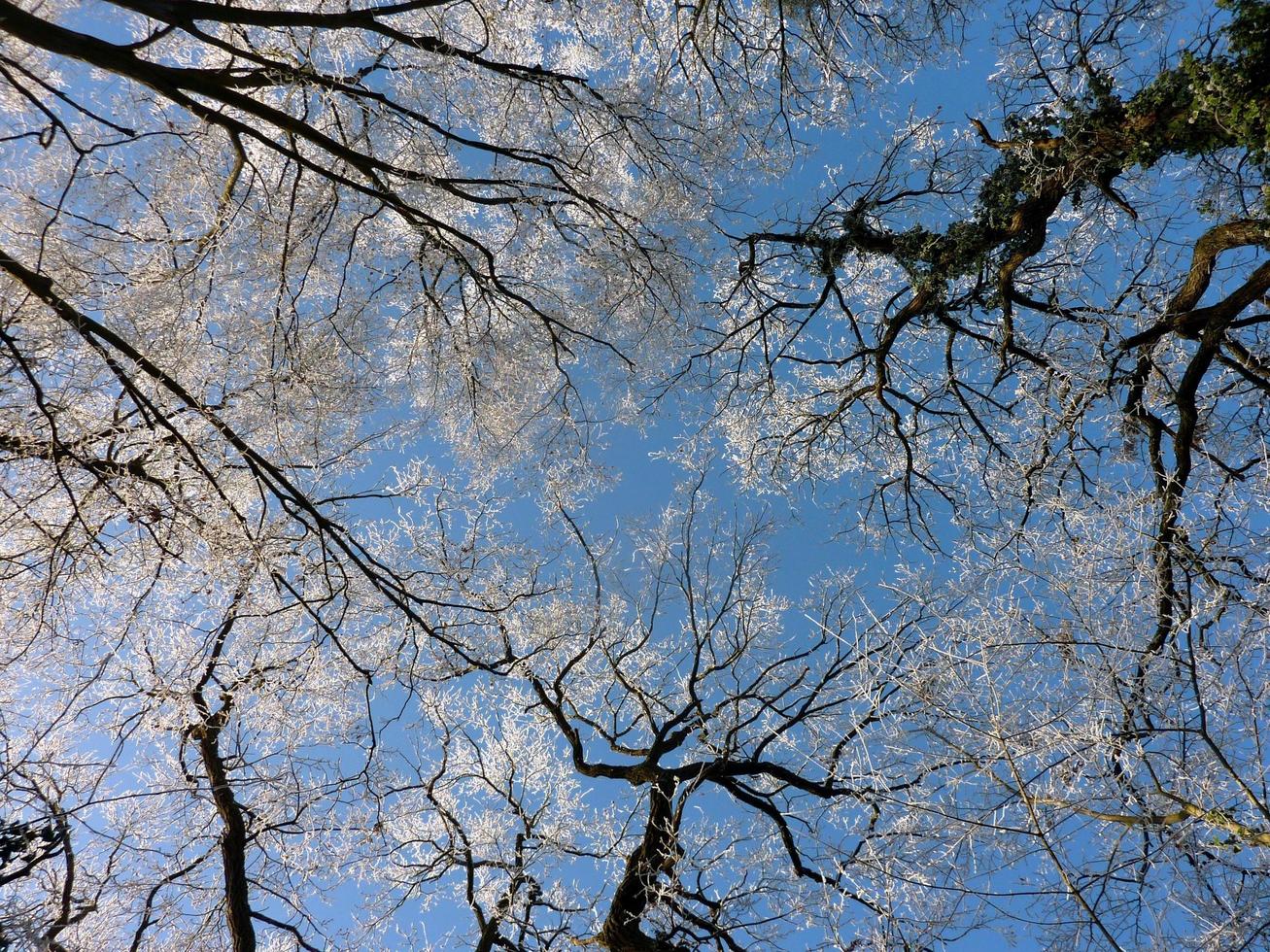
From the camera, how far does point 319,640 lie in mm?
3961

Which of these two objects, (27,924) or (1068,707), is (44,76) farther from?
(1068,707)

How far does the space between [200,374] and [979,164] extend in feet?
16.6

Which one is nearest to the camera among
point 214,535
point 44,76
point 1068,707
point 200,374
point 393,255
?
point 1068,707

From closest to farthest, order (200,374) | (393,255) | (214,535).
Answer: (214,535)
(200,374)
(393,255)

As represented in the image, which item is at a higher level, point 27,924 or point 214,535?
point 214,535

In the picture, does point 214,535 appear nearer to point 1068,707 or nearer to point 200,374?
point 200,374

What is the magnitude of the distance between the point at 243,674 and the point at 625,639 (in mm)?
2800

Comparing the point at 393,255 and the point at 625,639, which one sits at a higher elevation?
the point at 393,255

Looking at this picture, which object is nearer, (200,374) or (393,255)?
(200,374)

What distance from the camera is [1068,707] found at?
10.3 ft

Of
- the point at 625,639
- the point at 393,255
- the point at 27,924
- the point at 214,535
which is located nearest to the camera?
the point at 27,924

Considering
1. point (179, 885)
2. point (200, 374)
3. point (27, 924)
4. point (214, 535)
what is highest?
point (200, 374)

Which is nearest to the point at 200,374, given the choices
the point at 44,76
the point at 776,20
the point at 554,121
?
the point at 44,76

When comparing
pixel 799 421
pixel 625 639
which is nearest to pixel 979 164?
pixel 799 421
